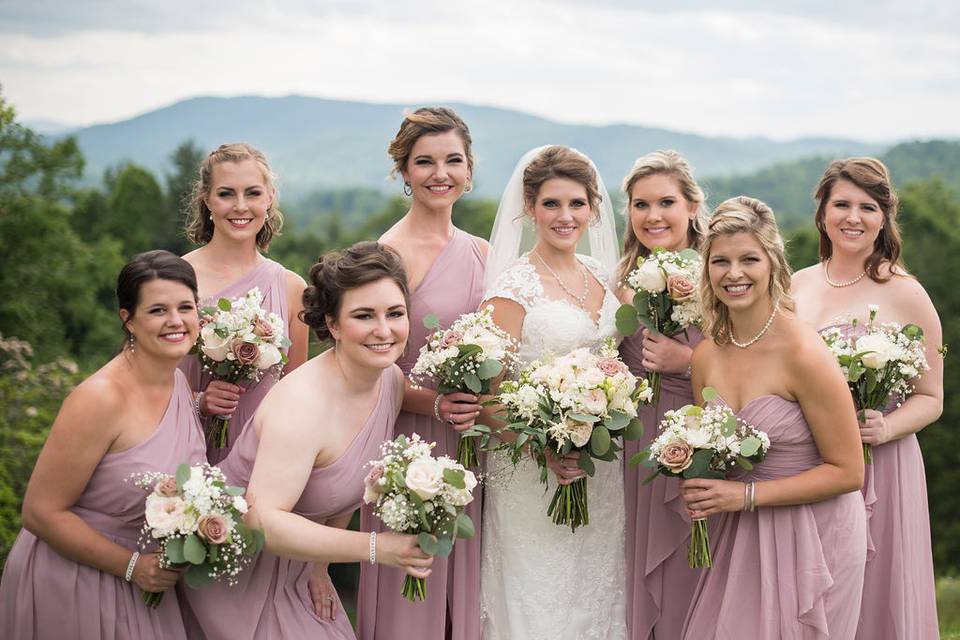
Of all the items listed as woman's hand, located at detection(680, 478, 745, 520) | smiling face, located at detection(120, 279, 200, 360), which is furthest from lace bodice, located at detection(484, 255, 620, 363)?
smiling face, located at detection(120, 279, 200, 360)

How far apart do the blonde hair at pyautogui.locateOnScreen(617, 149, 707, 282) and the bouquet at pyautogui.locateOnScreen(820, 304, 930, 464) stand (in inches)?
51.4

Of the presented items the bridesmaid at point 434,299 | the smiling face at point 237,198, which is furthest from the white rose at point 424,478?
the smiling face at point 237,198

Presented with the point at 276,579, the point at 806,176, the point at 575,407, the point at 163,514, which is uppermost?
the point at 806,176

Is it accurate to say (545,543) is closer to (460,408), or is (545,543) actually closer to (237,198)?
(460,408)

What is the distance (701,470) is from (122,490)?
3.20 m

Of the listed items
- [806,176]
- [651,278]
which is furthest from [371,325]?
[806,176]

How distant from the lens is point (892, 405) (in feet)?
22.6

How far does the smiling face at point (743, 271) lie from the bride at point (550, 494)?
1.23m

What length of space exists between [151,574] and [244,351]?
1466 millimetres

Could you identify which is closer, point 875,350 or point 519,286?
point 875,350

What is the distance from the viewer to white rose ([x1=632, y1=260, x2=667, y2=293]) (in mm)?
6352

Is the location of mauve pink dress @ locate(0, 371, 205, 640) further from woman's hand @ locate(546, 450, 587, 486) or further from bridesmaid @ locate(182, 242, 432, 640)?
woman's hand @ locate(546, 450, 587, 486)

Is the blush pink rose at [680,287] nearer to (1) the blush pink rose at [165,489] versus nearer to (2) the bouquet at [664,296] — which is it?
Result: (2) the bouquet at [664,296]

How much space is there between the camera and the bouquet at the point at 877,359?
6.19 meters
